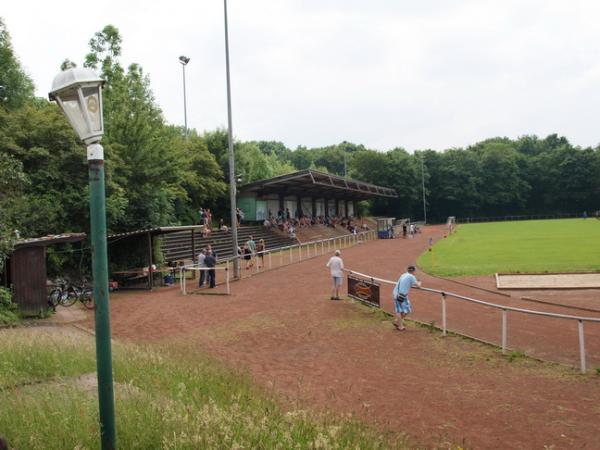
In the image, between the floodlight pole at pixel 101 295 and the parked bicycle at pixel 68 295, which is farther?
the parked bicycle at pixel 68 295

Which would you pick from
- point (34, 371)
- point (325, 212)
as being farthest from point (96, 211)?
point (325, 212)

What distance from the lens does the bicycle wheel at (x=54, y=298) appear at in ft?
49.3

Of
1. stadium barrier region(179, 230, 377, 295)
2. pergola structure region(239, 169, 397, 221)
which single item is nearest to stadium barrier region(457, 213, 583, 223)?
pergola structure region(239, 169, 397, 221)

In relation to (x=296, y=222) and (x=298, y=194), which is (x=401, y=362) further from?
(x=298, y=194)

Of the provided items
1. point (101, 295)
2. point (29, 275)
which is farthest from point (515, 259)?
point (101, 295)

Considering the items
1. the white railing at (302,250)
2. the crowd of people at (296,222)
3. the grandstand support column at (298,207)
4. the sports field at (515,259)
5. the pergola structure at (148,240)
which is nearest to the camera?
the pergola structure at (148,240)

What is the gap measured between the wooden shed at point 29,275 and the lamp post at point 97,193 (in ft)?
37.8

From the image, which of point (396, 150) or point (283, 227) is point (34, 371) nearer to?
point (283, 227)

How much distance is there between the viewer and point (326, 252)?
3275 cm

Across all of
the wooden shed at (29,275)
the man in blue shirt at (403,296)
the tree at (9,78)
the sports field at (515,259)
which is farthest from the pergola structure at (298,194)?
the man in blue shirt at (403,296)

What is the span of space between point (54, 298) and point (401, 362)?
36.9ft

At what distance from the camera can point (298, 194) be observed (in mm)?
50469

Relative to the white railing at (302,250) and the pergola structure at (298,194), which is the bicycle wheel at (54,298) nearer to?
the white railing at (302,250)

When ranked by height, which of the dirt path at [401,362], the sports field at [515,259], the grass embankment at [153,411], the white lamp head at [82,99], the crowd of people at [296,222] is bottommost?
the dirt path at [401,362]
